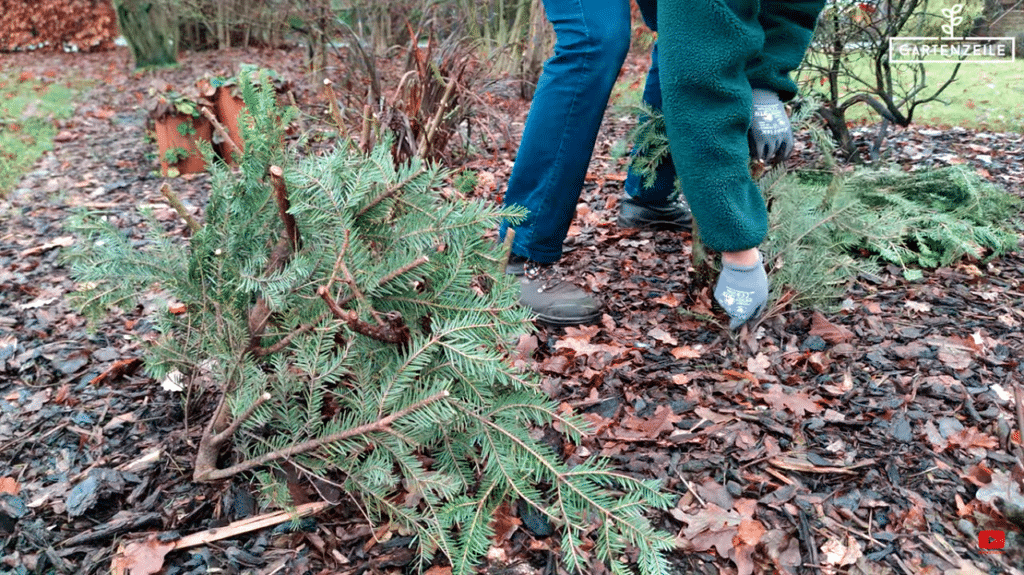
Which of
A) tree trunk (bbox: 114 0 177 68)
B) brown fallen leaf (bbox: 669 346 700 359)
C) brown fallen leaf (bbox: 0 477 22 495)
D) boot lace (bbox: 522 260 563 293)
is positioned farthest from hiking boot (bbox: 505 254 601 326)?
tree trunk (bbox: 114 0 177 68)

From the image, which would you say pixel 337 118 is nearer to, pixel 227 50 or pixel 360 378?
pixel 360 378

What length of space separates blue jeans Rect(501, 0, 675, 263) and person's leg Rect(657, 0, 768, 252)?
0.27 metres

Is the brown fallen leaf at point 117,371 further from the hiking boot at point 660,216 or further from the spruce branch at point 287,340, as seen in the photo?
the hiking boot at point 660,216

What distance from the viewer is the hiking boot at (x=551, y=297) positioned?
223 cm

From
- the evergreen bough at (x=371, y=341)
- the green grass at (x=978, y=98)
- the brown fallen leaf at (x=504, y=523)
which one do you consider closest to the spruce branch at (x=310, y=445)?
the evergreen bough at (x=371, y=341)

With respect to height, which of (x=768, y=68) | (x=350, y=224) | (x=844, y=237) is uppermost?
(x=768, y=68)

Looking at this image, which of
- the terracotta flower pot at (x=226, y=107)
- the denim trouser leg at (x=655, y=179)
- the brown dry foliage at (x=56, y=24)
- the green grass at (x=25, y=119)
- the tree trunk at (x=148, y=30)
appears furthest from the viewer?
the brown dry foliage at (x=56, y=24)

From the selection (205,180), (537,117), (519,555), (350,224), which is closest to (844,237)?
(537,117)

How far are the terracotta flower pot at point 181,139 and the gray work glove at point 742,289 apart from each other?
3.29 metres

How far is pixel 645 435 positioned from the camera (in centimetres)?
171

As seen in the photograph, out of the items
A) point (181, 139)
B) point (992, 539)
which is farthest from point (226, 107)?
point (992, 539)

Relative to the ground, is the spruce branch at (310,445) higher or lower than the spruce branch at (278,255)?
lower

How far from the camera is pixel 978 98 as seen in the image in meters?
4.71

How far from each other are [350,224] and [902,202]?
7.41 feet
